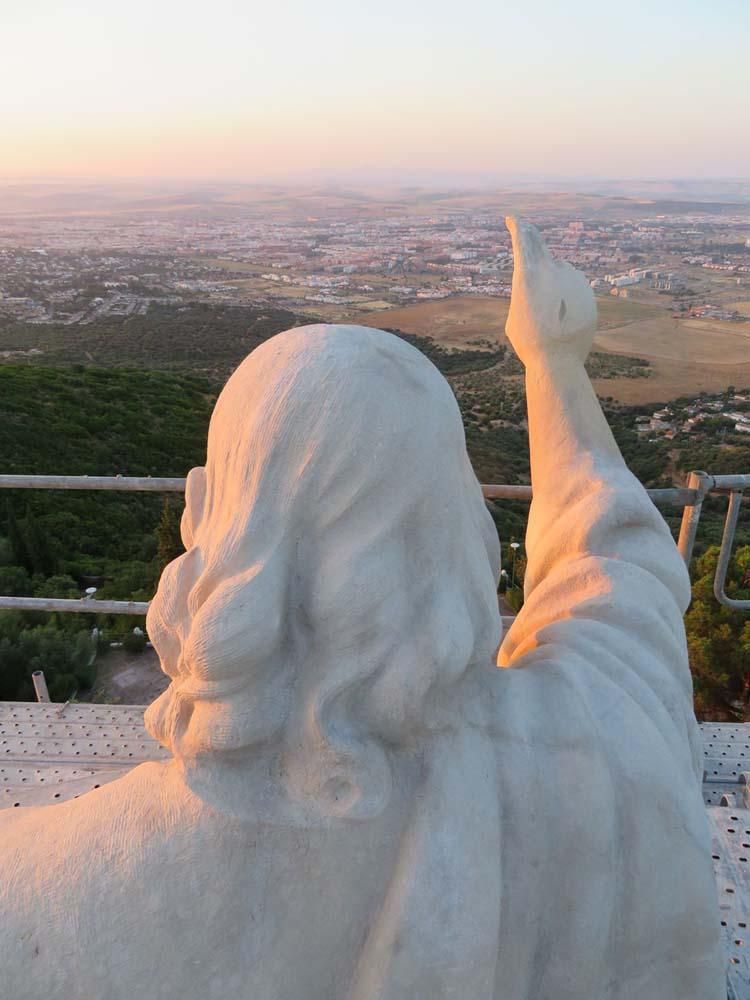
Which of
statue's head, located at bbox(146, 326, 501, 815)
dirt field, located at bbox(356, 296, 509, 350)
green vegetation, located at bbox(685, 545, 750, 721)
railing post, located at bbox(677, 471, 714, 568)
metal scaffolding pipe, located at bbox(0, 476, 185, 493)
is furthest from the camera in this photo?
dirt field, located at bbox(356, 296, 509, 350)

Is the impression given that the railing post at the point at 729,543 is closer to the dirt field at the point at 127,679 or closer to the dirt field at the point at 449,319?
the dirt field at the point at 127,679

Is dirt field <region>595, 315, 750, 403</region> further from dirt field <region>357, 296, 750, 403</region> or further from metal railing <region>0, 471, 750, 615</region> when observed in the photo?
metal railing <region>0, 471, 750, 615</region>

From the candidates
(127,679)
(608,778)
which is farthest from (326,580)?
(127,679)

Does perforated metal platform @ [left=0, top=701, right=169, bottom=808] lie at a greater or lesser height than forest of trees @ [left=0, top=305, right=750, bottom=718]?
greater

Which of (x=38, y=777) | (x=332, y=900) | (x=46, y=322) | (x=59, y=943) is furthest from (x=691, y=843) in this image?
(x=46, y=322)

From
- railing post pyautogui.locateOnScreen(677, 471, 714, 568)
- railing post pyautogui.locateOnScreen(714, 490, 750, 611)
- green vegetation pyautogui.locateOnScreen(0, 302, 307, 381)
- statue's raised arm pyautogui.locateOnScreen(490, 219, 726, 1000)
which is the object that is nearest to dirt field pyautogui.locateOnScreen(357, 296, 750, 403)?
railing post pyautogui.locateOnScreen(714, 490, 750, 611)

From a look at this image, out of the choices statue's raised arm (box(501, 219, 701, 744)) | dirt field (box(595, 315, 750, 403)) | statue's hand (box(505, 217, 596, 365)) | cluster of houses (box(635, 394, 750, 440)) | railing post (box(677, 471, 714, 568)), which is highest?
statue's hand (box(505, 217, 596, 365))

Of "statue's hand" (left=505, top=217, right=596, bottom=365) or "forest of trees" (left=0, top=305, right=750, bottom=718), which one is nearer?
"statue's hand" (left=505, top=217, right=596, bottom=365)
